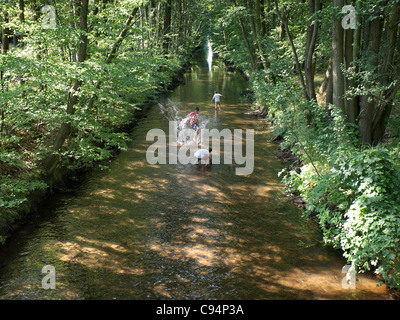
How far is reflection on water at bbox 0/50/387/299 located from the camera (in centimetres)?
586

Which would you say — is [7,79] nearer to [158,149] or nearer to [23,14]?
[23,14]

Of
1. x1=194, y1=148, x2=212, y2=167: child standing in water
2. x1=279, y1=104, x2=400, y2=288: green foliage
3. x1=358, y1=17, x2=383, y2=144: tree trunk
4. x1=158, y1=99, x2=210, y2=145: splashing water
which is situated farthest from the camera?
x1=158, y1=99, x2=210, y2=145: splashing water

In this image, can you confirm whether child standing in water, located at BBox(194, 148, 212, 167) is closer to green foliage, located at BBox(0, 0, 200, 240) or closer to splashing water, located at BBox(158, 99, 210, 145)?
splashing water, located at BBox(158, 99, 210, 145)

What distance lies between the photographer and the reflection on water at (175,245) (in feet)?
19.2

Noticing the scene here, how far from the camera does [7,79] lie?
326 inches

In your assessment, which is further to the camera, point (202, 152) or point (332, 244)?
point (202, 152)

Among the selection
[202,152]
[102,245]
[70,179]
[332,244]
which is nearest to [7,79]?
[70,179]

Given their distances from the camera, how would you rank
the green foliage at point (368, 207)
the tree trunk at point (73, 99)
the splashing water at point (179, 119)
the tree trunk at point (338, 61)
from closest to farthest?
1. the green foliage at point (368, 207)
2. the tree trunk at point (338, 61)
3. the tree trunk at point (73, 99)
4. the splashing water at point (179, 119)

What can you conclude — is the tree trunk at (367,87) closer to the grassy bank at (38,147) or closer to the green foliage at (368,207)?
the green foliage at (368,207)

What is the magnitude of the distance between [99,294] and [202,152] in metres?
7.23

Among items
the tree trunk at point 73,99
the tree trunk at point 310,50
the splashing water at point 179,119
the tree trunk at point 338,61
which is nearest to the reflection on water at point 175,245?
the tree trunk at point 73,99

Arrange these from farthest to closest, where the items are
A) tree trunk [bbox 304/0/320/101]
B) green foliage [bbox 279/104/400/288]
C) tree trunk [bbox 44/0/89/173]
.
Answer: tree trunk [bbox 304/0/320/101], tree trunk [bbox 44/0/89/173], green foliage [bbox 279/104/400/288]

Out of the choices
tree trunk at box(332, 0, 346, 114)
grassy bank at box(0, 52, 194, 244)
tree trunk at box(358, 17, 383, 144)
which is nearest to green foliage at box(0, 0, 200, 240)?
grassy bank at box(0, 52, 194, 244)

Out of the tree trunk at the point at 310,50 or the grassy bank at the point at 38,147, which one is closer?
the grassy bank at the point at 38,147
